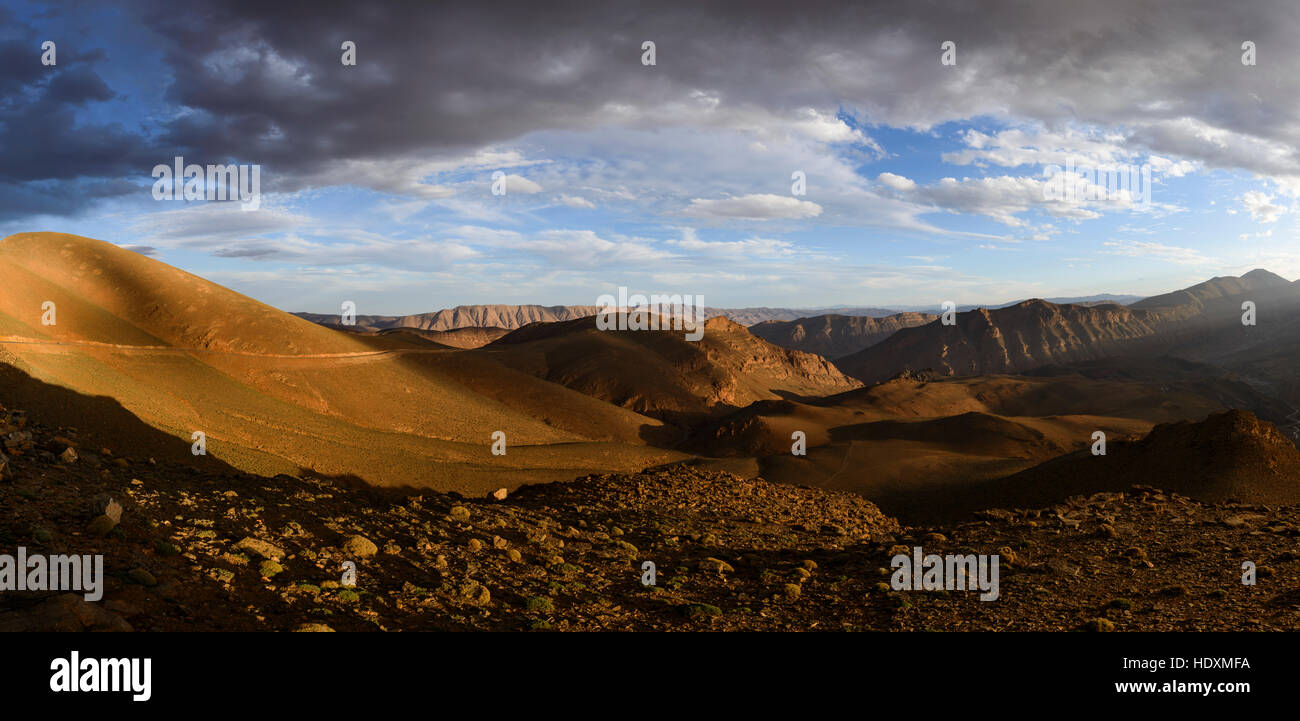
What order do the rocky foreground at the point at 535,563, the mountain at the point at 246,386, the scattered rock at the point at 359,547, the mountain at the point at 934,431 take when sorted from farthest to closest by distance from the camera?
the mountain at the point at 934,431 → the mountain at the point at 246,386 → the scattered rock at the point at 359,547 → the rocky foreground at the point at 535,563

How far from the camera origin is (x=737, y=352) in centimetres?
16112

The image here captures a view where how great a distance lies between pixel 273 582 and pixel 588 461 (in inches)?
1469

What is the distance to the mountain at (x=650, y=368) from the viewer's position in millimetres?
107438

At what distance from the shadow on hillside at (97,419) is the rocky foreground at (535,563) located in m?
5.22

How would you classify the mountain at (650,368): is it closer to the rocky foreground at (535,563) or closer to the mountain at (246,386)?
the mountain at (246,386)

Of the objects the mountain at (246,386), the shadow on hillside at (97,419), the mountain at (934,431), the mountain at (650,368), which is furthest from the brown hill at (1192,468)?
the mountain at (650,368)

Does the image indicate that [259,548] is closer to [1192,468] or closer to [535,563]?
[535,563]

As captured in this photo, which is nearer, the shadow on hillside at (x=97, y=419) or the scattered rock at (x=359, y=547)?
the scattered rock at (x=359, y=547)

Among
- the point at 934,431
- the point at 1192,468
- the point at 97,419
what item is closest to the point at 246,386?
the point at 97,419

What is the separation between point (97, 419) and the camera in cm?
2806

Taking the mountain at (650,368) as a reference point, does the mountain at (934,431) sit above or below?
below

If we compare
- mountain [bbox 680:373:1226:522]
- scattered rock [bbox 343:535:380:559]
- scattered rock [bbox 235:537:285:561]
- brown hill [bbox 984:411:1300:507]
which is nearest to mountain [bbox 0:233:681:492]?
mountain [bbox 680:373:1226:522]

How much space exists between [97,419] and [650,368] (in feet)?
303
